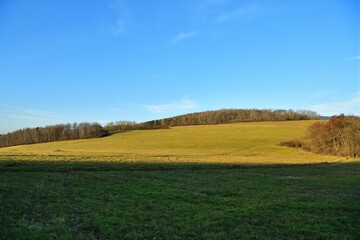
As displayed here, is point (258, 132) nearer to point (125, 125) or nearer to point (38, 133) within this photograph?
point (125, 125)

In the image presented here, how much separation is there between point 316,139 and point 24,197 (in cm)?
6511

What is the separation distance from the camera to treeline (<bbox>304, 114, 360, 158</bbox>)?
6251cm

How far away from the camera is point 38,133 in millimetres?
123062

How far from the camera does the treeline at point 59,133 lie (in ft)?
375

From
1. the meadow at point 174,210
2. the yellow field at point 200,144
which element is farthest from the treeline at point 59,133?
the meadow at point 174,210

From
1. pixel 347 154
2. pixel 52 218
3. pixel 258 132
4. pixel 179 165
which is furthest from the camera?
pixel 258 132

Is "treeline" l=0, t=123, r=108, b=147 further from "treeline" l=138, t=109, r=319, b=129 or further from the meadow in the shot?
the meadow

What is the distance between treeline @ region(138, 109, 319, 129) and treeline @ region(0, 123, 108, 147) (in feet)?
80.8

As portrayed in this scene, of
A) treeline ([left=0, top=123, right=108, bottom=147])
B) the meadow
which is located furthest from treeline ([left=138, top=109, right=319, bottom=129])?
the meadow

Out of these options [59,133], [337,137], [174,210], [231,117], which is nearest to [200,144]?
[337,137]

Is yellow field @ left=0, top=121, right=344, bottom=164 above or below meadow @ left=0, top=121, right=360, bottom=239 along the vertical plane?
above

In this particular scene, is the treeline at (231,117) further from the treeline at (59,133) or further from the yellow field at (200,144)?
the yellow field at (200,144)

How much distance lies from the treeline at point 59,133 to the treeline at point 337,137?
70.6 metres

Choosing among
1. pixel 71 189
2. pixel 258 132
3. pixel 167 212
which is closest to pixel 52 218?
pixel 167 212
